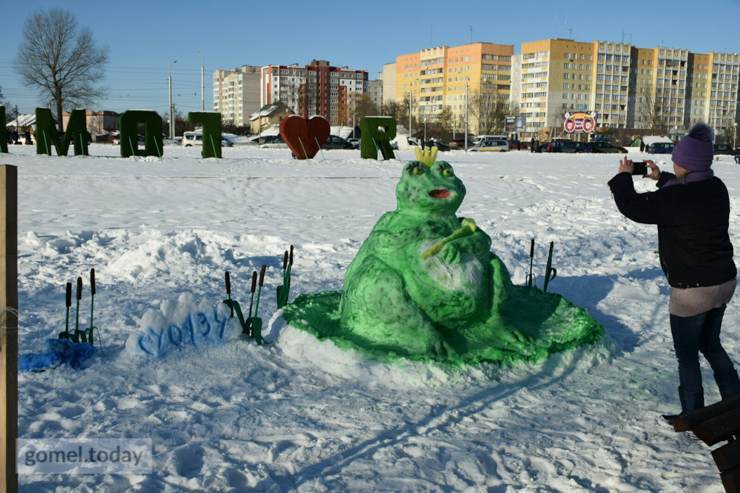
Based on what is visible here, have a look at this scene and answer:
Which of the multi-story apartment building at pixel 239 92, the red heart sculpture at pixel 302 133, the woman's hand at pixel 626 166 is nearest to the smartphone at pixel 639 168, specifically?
the woman's hand at pixel 626 166

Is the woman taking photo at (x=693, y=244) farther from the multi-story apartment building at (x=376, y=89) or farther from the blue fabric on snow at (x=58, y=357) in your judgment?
the multi-story apartment building at (x=376, y=89)

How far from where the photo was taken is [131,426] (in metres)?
3.76

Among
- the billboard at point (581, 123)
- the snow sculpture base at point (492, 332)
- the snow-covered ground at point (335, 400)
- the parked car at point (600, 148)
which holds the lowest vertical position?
the snow-covered ground at point (335, 400)

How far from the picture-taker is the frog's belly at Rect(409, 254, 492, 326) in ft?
15.6

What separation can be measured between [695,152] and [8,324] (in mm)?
3319

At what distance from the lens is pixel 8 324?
2.51 meters

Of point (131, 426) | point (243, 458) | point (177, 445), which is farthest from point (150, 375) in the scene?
point (243, 458)

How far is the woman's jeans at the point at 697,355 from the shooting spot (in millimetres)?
3730

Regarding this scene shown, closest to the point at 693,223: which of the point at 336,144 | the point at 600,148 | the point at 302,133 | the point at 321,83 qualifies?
the point at 302,133

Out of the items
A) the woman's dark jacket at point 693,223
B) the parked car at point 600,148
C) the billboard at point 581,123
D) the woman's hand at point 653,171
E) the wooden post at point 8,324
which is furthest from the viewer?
the billboard at point 581,123

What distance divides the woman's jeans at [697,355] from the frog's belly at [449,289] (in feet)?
4.60

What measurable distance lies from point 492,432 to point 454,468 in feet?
1.61

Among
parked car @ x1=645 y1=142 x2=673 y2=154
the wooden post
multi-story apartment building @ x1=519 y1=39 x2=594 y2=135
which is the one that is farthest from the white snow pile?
multi-story apartment building @ x1=519 y1=39 x2=594 y2=135

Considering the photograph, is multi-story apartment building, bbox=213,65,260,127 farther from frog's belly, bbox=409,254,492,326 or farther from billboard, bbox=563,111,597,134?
frog's belly, bbox=409,254,492,326
